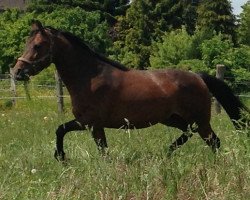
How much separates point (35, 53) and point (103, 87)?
2.76ft

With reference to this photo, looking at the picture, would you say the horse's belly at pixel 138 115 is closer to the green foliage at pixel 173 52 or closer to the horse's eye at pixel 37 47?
the horse's eye at pixel 37 47

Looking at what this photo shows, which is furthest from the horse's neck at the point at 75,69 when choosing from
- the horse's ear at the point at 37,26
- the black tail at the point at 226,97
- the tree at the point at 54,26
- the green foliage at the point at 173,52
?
the tree at the point at 54,26

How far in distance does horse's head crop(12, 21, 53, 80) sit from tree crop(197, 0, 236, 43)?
96.8 feet

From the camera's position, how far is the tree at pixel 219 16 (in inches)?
1405

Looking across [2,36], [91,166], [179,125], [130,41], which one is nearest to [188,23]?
[130,41]

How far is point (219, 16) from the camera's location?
35719mm

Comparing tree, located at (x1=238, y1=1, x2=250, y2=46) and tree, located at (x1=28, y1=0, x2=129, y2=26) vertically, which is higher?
tree, located at (x1=238, y1=1, x2=250, y2=46)

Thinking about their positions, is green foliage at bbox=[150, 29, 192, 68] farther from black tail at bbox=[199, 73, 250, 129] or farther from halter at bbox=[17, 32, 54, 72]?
halter at bbox=[17, 32, 54, 72]

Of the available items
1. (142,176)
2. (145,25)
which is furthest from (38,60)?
(145,25)

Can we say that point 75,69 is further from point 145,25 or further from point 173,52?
point 145,25

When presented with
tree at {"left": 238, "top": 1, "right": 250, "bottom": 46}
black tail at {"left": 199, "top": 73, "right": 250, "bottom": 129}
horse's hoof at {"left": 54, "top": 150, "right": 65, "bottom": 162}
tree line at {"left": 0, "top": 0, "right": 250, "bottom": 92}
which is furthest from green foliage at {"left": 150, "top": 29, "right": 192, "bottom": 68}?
horse's hoof at {"left": 54, "top": 150, "right": 65, "bottom": 162}

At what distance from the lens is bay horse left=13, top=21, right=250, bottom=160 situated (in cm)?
652

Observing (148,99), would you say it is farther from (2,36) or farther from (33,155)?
(2,36)

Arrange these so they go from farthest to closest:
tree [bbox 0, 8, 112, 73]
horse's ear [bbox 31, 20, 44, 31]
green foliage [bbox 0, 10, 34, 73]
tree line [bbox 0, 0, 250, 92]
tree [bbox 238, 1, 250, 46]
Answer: tree [bbox 0, 8, 112, 73] → green foliage [bbox 0, 10, 34, 73] → tree [bbox 238, 1, 250, 46] → tree line [bbox 0, 0, 250, 92] → horse's ear [bbox 31, 20, 44, 31]
